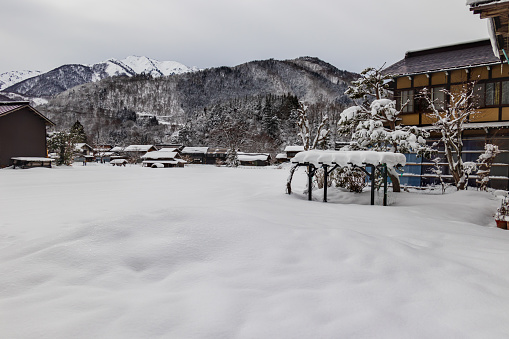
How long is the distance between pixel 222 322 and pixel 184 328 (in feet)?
1.14

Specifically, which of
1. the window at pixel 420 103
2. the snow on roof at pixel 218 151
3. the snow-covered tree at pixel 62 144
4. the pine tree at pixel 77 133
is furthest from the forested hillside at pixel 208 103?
the window at pixel 420 103

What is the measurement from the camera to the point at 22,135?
25.2m

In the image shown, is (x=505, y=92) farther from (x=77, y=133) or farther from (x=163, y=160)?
(x=163, y=160)

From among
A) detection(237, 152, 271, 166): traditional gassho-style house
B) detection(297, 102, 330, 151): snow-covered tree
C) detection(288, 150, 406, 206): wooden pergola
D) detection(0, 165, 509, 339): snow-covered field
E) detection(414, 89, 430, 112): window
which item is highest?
detection(414, 89, 430, 112): window

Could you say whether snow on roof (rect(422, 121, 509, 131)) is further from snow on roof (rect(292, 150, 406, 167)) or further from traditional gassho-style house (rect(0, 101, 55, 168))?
traditional gassho-style house (rect(0, 101, 55, 168))

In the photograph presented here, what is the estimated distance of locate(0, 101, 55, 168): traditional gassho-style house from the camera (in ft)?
77.7

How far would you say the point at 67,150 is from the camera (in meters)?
33.0

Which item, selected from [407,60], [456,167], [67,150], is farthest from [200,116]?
[456,167]

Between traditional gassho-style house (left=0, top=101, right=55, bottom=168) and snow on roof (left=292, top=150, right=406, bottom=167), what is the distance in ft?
82.8

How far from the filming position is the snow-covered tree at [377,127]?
11714mm

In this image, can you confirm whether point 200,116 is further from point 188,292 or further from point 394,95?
point 188,292

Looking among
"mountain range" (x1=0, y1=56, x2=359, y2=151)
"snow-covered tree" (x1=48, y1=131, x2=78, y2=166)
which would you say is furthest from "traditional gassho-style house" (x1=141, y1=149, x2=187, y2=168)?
"mountain range" (x1=0, y1=56, x2=359, y2=151)

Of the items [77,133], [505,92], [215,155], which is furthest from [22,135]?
[215,155]

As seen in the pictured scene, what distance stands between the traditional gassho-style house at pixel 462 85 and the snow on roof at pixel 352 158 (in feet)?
20.1
